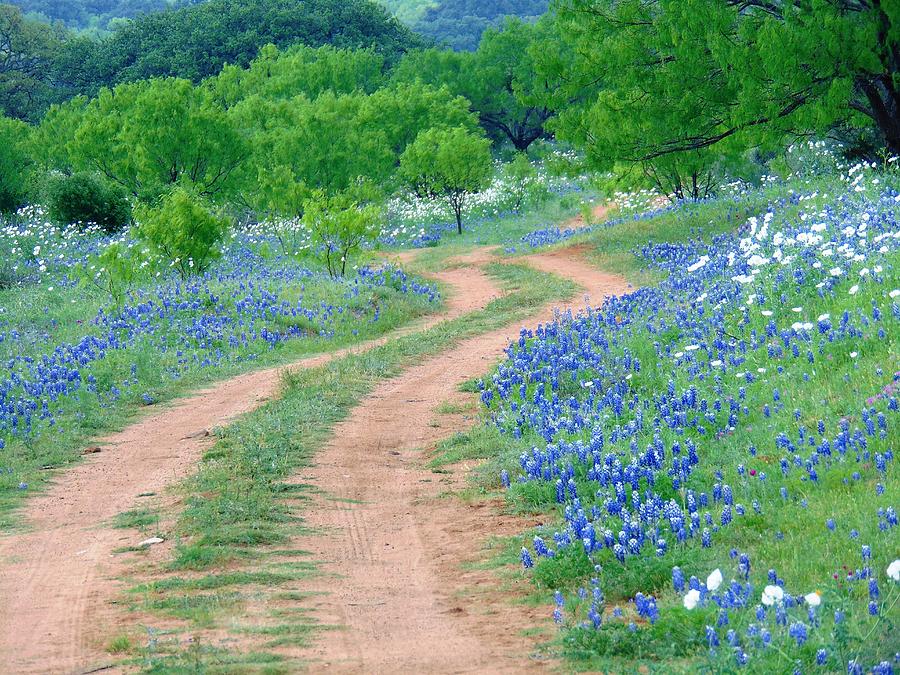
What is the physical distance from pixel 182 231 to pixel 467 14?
107 metres

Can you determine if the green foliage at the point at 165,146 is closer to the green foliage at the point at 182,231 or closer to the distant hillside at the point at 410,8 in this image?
the green foliage at the point at 182,231

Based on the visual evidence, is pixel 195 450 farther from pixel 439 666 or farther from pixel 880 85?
pixel 880 85

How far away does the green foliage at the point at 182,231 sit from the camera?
19.0 metres

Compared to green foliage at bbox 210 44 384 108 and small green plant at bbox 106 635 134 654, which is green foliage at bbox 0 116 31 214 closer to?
green foliage at bbox 210 44 384 108

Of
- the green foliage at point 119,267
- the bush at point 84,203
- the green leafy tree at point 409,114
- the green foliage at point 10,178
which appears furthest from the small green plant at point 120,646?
the green leafy tree at point 409,114

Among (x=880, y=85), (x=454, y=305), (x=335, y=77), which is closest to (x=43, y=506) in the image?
(x=454, y=305)

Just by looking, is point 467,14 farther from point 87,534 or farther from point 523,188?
point 87,534

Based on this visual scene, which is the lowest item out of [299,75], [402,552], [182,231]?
[402,552]

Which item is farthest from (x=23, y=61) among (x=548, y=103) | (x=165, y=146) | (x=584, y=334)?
(x=584, y=334)

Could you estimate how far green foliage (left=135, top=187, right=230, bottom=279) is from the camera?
1895cm

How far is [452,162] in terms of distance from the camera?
32.7 meters

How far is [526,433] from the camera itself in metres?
8.66

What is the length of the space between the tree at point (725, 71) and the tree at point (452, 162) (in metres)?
11.0

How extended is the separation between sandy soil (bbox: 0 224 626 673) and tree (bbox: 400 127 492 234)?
2153 centimetres
